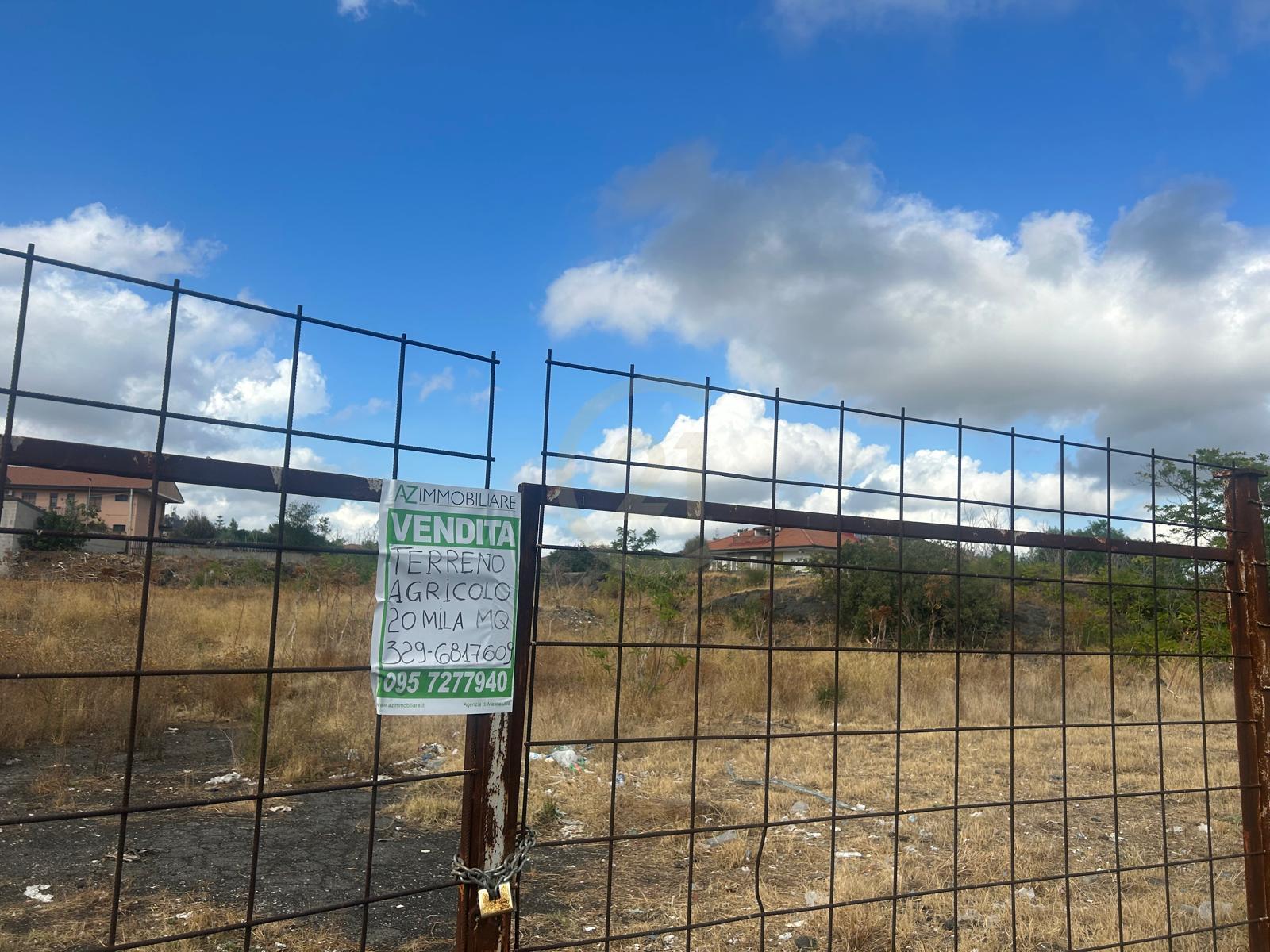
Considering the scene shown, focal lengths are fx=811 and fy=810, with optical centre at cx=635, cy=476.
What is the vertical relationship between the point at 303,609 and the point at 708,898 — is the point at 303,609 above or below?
above

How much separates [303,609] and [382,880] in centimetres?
729

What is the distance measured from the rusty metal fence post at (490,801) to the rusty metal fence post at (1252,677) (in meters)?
3.22

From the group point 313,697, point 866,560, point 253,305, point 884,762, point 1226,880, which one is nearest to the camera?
point 253,305

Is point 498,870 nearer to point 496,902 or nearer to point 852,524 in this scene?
point 496,902

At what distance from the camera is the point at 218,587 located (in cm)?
1391

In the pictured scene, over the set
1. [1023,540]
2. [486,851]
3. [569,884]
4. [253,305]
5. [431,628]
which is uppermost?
[253,305]

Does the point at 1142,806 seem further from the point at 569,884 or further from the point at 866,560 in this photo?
the point at 866,560

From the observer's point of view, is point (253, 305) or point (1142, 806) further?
point (1142, 806)

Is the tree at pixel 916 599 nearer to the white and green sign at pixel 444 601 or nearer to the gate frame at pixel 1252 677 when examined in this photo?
the gate frame at pixel 1252 677

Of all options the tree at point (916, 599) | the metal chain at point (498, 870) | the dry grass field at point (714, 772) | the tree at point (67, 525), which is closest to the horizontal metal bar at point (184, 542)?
the tree at point (67, 525)

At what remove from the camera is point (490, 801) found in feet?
7.50

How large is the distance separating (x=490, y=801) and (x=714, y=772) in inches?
222

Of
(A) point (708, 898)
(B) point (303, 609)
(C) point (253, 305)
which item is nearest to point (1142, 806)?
(A) point (708, 898)

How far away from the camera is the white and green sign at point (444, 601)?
2.16m
